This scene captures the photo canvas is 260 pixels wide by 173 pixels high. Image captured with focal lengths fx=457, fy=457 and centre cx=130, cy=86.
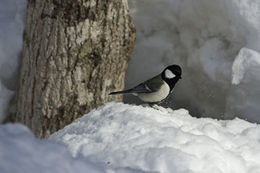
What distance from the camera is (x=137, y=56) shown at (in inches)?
196

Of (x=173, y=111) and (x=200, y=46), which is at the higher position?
(x=200, y=46)

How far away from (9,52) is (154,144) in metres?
2.50

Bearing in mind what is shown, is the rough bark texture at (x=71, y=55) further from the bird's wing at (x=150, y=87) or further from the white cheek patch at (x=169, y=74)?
the white cheek patch at (x=169, y=74)

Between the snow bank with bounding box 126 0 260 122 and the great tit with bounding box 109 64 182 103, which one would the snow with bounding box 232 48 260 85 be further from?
the great tit with bounding box 109 64 182 103

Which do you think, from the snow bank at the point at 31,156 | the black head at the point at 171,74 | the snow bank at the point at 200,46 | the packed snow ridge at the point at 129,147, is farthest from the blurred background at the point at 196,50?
the snow bank at the point at 31,156

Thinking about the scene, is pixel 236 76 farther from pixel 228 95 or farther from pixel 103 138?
pixel 103 138

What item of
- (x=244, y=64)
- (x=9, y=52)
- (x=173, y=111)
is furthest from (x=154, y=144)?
(x=9, y=52)

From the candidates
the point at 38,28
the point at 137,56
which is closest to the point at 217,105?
the point at 137,56

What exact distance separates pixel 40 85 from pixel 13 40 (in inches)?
27.8

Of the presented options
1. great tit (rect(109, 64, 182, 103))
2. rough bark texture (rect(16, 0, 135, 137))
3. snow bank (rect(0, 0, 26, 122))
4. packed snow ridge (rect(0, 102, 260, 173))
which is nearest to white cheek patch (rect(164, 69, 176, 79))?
great tit (rect(109, 64, 182, 103))

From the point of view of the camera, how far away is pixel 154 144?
256 cm

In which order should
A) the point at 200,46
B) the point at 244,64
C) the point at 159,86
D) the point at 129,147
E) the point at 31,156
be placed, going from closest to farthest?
the point at 31,156, the point at 129,147, the point at 244,64, the point at 159,86, the point at 200,46

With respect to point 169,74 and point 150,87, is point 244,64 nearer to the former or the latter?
point 169,74

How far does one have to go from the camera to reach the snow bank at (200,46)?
4262 millimetres
